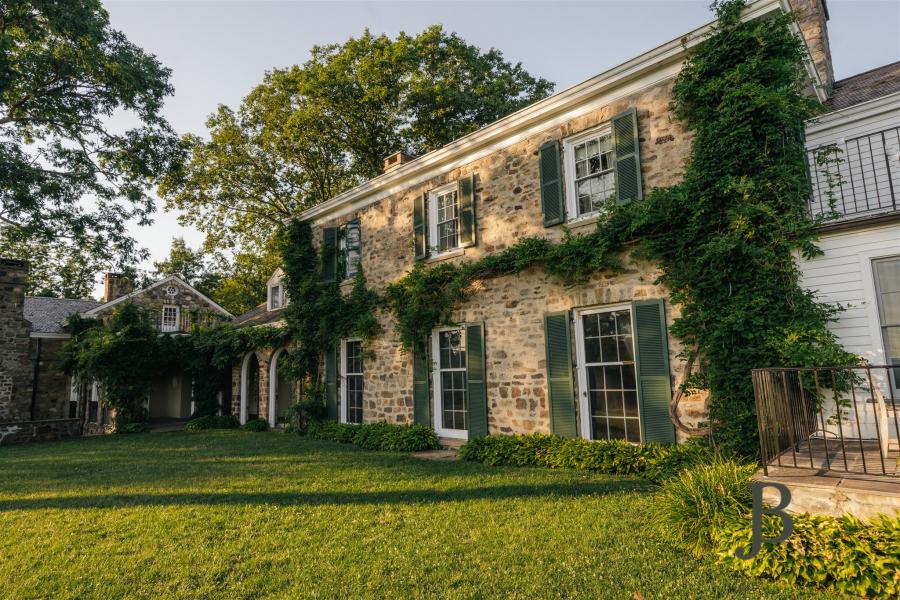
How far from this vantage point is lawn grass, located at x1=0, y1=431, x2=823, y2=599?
144 inches

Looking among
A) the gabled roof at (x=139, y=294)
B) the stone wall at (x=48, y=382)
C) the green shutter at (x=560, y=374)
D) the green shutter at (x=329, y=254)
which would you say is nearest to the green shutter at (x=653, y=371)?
the green shutter at (x=560, y=374)

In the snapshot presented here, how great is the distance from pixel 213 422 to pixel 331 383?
21.2 feet

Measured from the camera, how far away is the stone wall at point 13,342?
1608 centimetres

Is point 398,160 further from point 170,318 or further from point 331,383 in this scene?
point 170,318

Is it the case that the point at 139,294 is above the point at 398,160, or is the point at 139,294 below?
below

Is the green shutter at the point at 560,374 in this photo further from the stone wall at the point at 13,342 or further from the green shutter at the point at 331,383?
the stone wall at the point at 13,342

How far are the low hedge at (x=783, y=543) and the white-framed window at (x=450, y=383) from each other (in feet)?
18.3

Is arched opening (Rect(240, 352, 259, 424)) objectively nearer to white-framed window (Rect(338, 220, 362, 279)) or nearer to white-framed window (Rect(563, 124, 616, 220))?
white-framed window (Rect(338, 220, 362, 279))

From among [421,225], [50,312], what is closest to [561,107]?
[421,225]

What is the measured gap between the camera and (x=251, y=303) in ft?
104

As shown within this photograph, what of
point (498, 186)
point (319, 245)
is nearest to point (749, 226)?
point (498, 186)

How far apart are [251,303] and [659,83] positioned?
2932 cm

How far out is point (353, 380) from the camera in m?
12.4

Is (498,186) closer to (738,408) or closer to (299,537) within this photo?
(738,408)
